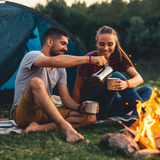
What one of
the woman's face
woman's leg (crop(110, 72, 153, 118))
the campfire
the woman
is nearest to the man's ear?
the woman

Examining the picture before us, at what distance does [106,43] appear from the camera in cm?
268

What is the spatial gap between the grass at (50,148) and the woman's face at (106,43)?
3.31ft

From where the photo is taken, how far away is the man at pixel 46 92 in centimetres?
214

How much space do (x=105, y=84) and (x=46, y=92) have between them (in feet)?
2.38

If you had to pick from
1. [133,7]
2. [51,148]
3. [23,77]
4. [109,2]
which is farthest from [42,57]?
[109,2]

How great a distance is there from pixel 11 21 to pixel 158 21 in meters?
26.0

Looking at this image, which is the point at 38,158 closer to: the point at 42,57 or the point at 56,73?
the point at 42,57

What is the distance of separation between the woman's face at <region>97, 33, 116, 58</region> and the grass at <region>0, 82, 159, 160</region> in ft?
3.31

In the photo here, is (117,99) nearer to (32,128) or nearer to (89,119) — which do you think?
(89,119)

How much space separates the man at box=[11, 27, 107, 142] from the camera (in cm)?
214

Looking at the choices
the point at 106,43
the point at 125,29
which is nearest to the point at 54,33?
the point at 106,43

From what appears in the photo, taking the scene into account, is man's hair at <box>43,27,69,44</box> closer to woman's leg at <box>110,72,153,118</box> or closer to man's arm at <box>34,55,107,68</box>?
man's arm at <box>34,55,107,68</box>

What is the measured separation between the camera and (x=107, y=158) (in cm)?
164

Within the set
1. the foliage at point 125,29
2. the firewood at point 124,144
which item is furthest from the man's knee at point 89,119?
the foliage at point 125,29
